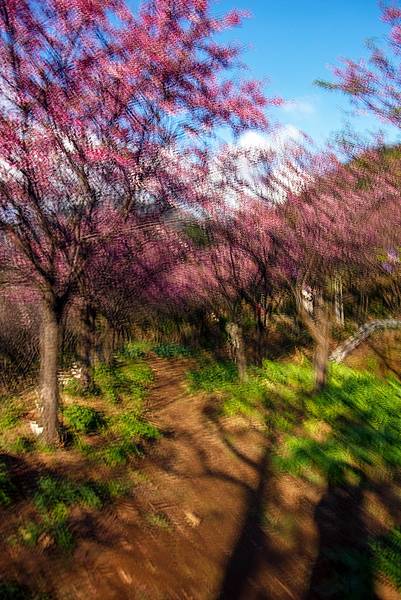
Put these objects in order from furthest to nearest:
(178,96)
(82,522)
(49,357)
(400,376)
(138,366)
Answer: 1. (400,376)
2. (138,366)
3. (49,357)
4. (178,96)
5. (82,522)

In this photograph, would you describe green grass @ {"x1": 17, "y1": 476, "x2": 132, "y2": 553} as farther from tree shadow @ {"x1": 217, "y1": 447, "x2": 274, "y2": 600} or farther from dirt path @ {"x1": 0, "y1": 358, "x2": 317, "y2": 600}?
tree shadow @ {"x1": 217, "y1": 447, "x2": 274, "y2": 600}

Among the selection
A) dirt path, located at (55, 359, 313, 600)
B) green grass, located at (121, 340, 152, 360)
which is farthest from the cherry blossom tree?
green grass, located at (121, 340, 152, 360)

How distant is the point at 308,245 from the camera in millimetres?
9188

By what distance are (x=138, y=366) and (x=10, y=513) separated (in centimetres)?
731

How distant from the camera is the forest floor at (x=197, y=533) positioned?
3438 mm

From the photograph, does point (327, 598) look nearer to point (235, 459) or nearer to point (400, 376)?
point (235, 459)

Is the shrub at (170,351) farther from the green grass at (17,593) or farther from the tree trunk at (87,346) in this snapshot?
the green grass at (17,593)

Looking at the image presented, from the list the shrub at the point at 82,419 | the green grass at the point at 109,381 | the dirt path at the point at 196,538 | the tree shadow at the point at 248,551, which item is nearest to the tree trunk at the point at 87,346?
the green grass at the point at 109,381

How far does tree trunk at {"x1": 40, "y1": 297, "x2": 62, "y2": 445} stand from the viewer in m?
5.79

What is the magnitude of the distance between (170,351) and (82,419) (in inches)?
307

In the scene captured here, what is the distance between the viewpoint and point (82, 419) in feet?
21.4

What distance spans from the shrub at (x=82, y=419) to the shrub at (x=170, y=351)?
6.85m

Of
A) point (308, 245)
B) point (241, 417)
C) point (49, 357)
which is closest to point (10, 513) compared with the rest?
point (49, 357)

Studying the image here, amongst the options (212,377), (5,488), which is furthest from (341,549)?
(212,377)
